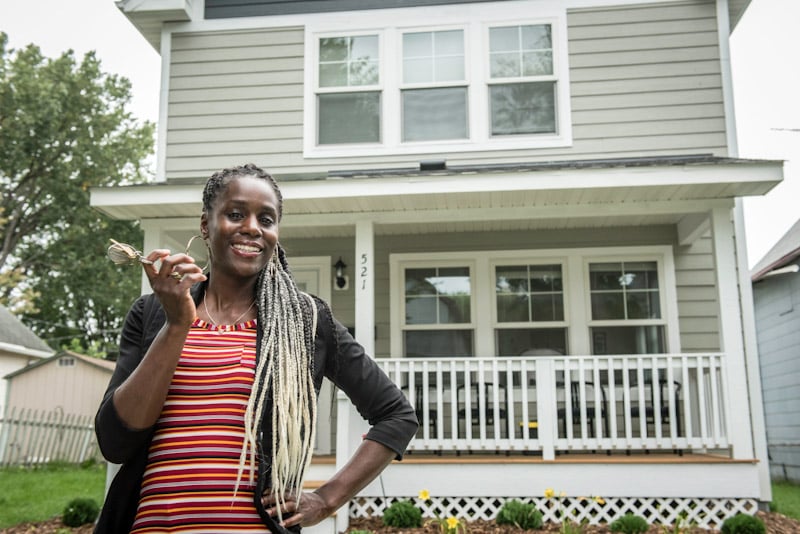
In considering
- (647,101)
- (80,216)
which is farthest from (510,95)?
(80,216)

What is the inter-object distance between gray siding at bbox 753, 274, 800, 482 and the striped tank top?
10.7 m

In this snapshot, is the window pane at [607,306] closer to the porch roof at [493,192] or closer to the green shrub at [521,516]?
the porch roof at [493,192]

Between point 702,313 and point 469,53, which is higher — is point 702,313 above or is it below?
below

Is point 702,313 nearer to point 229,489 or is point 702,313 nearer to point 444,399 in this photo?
point 444,399

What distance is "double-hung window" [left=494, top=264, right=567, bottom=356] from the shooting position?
7.43m

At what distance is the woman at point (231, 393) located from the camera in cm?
130

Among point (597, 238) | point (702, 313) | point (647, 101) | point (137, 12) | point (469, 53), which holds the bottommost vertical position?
point (702, 313)

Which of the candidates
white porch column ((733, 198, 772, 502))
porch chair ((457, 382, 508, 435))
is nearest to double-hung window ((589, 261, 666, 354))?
white porch column ((733, 198, 772, 502))

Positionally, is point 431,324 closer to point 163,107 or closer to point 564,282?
point 564,282

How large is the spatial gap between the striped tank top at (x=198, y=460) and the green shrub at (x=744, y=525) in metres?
4.92

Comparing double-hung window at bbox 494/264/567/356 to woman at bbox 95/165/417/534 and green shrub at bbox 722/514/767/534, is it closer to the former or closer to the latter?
green shrub at bbox 722/514/767/534

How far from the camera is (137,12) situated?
25.6 feet

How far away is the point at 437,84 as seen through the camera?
7.58 meters

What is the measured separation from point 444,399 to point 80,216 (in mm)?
18274
